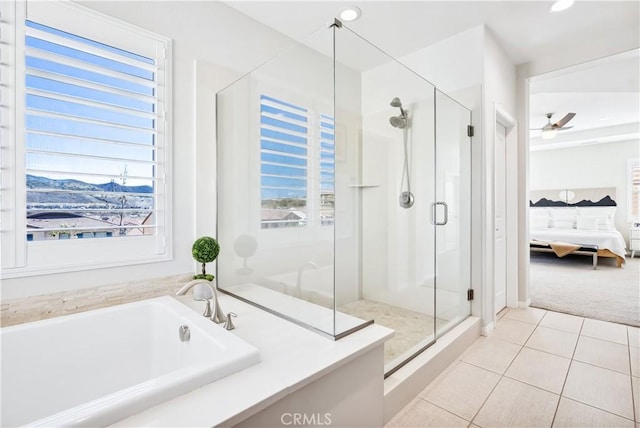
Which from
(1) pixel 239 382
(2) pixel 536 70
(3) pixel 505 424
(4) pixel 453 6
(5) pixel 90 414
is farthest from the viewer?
(2) pixel 536 70

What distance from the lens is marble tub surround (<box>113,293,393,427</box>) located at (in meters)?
0.92

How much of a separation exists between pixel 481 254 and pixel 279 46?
8.23 feet

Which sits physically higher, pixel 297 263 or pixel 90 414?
pixel 297 263

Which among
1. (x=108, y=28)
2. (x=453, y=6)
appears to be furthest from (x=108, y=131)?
(x=453, y=6)

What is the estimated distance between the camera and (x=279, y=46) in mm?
2668

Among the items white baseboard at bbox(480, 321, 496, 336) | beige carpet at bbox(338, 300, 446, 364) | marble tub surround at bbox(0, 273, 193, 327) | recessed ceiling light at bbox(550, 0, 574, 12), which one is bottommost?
white baseboard at bbox(480, 321, 496, 336)

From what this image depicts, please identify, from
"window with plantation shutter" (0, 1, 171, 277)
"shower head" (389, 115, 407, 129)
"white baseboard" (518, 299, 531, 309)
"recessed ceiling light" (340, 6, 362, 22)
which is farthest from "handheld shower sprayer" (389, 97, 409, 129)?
"white baseboard" (518, 299, 531, 309)

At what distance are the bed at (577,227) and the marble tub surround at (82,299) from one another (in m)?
6.03

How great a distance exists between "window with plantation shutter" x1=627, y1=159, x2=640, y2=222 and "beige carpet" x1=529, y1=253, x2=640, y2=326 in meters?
1.11

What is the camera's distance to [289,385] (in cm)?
105

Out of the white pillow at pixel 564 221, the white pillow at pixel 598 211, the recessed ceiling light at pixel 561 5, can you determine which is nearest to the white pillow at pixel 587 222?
the white pillow at pixel 564 221

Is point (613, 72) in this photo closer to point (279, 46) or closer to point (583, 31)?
point (583, 31)

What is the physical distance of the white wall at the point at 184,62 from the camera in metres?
1.81

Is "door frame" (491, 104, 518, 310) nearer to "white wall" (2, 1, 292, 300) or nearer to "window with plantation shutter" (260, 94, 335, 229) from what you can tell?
"window with plantation shutter" (260, 94, 335, 229)
